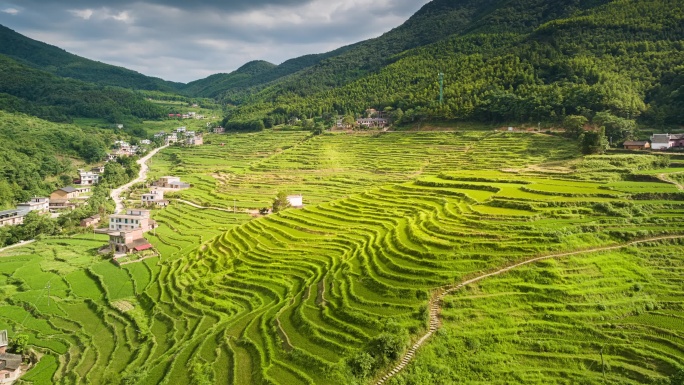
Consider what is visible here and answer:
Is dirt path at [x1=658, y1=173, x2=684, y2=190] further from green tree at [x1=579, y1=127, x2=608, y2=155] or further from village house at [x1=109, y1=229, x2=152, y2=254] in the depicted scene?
village house at [x1=109, y1=229, x2=152, y2=254]

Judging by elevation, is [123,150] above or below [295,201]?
above

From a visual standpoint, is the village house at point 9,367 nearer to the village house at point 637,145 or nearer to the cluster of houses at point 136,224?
the cluster of houses at point 136,224

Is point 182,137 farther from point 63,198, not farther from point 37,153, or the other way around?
point 63,198

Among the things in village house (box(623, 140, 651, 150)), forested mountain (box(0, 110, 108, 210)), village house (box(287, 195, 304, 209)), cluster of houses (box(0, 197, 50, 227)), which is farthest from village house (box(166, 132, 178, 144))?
village house (box(623, 140, 651, 150))

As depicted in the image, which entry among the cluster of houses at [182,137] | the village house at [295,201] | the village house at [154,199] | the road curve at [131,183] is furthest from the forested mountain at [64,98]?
the village house at [295,201]

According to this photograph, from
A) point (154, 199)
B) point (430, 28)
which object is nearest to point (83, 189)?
point (154, 199)

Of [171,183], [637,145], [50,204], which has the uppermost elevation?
[637,145]

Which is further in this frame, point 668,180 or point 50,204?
point 50,204
